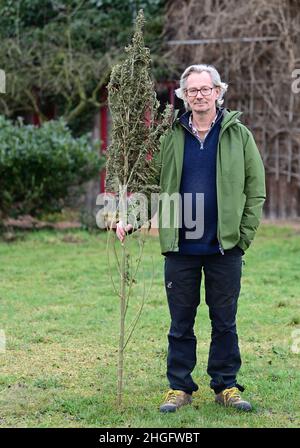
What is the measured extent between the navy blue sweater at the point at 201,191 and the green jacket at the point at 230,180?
0.16ft

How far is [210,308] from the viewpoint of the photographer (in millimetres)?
4781

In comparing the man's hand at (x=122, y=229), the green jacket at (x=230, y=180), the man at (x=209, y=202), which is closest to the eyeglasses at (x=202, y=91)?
the man at (x=209, y=202)

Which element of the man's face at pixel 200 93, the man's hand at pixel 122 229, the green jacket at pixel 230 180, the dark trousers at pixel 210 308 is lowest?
the dark trousers at pixel 210 308

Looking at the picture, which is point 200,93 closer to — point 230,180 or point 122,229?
point 230,180

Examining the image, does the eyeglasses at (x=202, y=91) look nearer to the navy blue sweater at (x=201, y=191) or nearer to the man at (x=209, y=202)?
the man at (x=209, y=202)

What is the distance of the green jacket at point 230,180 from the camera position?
4.52m

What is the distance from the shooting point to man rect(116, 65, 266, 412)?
454 cm

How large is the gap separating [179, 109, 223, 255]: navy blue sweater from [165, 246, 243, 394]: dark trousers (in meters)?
0.08

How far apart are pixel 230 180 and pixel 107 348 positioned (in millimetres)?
2285

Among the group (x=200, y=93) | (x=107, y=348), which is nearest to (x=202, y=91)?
(x=200, y=93)

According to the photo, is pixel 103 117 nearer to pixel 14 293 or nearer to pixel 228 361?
pixel 14 293

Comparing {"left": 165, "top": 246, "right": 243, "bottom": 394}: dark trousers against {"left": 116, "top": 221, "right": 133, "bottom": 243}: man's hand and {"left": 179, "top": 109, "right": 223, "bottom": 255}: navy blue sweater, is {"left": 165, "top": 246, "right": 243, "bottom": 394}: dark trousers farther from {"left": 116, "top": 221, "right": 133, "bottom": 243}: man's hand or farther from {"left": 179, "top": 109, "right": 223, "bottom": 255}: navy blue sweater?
{"left": 116, "top": 221, "right": 133, "bottom": 243}: man's hand

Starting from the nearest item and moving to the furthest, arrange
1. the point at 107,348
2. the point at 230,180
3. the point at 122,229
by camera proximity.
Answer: the point at 230,180 → the point at 122,229 → the point at 107,348
